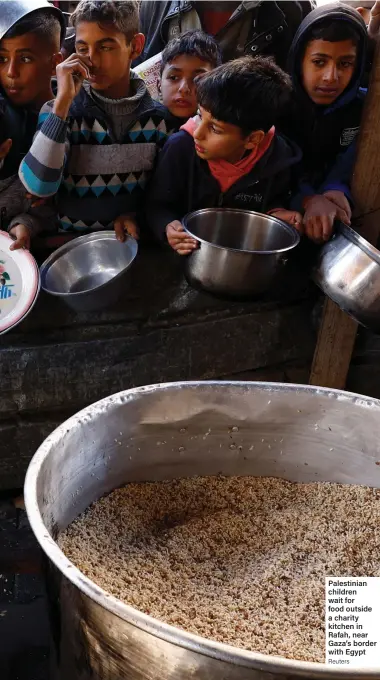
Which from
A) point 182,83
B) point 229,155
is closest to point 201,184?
point 229,155

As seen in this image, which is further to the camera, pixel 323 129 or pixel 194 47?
pixel 323 129

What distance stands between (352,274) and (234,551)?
3.45 ft

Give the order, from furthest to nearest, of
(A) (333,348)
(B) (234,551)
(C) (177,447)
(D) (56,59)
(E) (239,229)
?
(A) (333,348) → (E) (239,229) → (D) (56,59) → (C) (177,447) → (B) (234,551)

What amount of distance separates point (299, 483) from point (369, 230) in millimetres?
1208

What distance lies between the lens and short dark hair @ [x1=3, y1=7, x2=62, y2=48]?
2121 millimetres

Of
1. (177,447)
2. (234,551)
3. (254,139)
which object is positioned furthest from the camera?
(254,139)

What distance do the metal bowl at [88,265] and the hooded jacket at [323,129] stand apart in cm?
75

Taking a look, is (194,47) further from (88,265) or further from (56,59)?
(88,265)

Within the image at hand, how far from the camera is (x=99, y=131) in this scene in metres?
2.37

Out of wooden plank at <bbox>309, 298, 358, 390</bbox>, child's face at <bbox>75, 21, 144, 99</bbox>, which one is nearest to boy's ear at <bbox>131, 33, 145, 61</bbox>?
child's face at <bbox>75, 21, 144, 99</bbox>

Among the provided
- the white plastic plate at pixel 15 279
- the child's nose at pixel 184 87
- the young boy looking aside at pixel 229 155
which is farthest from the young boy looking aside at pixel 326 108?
the white plastic plate at pixel 15 279

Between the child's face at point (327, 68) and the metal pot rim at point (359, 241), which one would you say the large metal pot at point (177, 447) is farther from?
the child's face at point (327, 68)

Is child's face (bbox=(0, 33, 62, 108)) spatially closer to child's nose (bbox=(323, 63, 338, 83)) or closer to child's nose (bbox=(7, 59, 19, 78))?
child's nose (bbox=(7, 59, 19, 78))

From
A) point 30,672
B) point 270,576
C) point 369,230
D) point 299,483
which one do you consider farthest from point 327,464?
point 369,230
